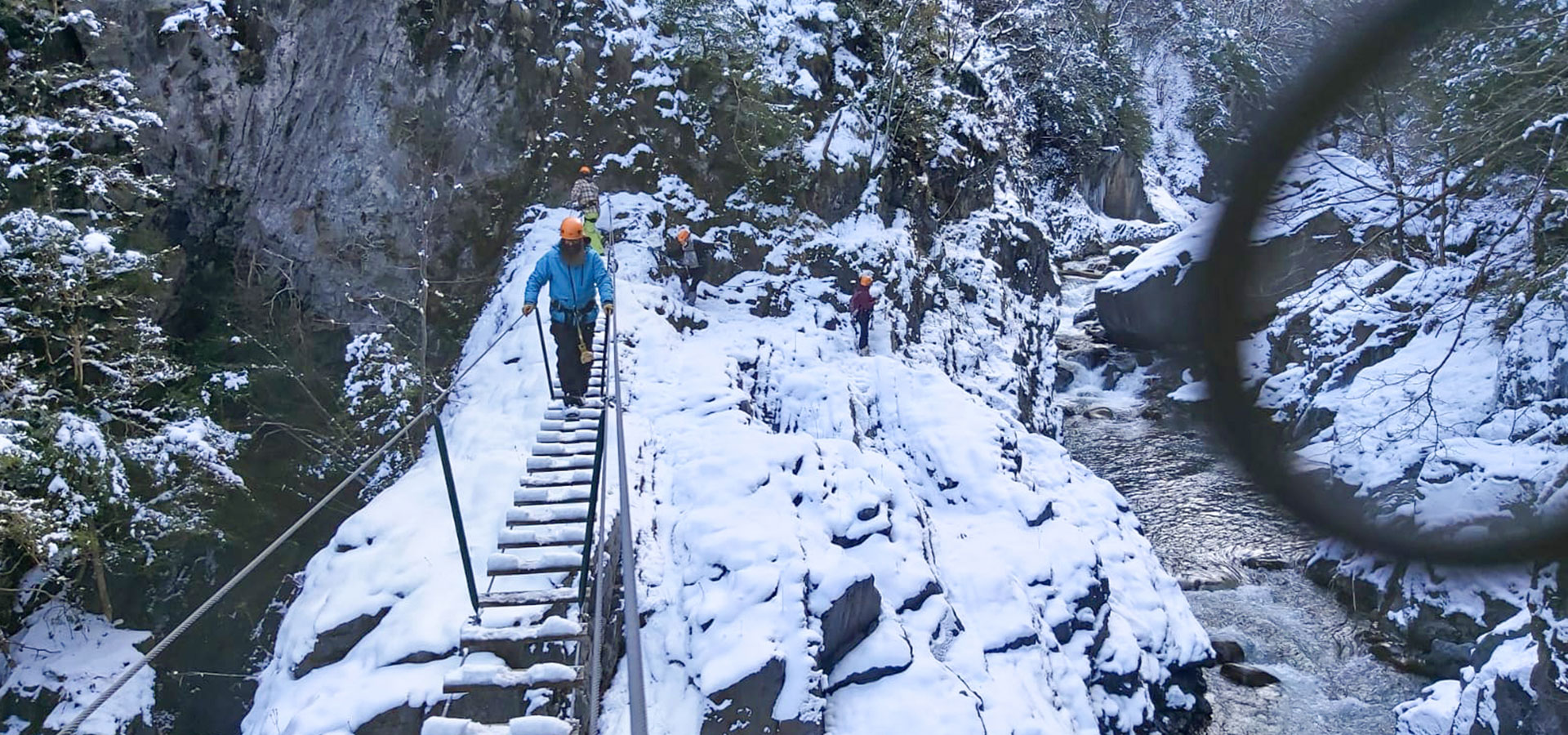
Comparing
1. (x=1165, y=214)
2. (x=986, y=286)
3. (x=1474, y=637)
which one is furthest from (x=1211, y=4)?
(x=1474, y=637)

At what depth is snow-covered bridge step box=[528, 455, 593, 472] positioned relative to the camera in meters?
6.90

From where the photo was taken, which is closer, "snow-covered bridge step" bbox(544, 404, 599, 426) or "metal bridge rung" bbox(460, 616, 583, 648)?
"metal bridge rung" bbox(460, 616, 583, 648)

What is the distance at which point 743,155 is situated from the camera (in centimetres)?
1504

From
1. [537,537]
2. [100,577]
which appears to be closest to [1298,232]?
[537,537]

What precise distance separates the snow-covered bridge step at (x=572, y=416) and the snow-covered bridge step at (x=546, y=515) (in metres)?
1.71

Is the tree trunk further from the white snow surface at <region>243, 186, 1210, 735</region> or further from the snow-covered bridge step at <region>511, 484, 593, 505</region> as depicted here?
the snow-covered bridge step at <region>511, 484, 593, 505</region>

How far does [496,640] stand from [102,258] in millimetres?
6950

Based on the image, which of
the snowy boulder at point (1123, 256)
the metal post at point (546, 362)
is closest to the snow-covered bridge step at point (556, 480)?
the metal post at point (546, 362)

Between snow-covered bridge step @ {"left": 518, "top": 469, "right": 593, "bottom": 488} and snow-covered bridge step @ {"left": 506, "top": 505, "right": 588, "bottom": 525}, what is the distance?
37 centimetres

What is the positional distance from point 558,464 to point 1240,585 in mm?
11106

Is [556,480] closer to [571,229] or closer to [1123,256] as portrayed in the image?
[571,229]

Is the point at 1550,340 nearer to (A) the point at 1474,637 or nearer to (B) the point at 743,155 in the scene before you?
(A) the point at 1474,637

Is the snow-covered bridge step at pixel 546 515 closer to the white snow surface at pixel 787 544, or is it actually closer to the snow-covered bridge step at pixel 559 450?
the white snow surface at pixel 787 544

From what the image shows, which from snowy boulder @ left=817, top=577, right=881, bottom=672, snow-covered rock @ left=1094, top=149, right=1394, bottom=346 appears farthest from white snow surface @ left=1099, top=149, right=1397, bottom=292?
snowy boulder @ left=817, top=577, right=881, bottom=672
